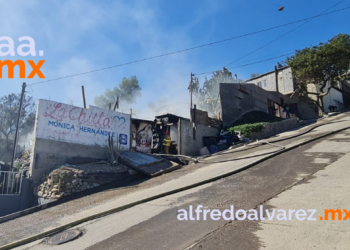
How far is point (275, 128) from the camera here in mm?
21078

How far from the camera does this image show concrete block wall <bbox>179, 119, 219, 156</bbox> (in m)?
16.8

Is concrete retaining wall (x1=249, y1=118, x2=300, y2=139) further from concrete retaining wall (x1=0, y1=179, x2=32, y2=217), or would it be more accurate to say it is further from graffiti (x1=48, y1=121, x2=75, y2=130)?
concrete retaining wall (x1=0, y1=179, x2=32, y2=217)

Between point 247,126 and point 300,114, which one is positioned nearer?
point 247,126

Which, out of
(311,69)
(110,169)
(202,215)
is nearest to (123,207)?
(202,215)

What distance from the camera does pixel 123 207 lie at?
7.05 metres

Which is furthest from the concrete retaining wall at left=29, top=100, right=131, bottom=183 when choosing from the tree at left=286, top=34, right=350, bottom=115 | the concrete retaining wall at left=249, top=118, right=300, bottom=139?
the tree at left=286, top=34, right=350, bottom=115

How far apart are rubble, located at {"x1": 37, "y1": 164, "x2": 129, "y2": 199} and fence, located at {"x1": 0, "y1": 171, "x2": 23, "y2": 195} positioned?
36.6 inches

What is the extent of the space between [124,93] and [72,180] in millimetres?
40264

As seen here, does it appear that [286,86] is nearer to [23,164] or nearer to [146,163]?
[146,163]

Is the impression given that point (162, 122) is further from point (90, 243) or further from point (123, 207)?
point (90, 243)

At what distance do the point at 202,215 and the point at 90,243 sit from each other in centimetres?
232

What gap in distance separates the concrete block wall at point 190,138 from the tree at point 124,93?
32.5 m

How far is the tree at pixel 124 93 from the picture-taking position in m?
48.9

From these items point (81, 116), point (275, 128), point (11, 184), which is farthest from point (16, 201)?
point (275, 128)
